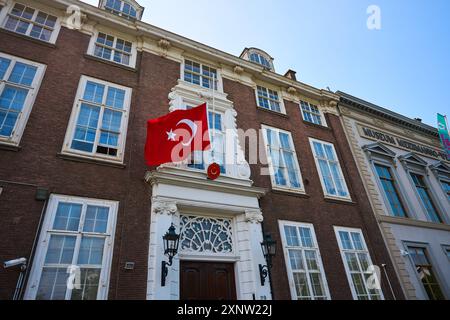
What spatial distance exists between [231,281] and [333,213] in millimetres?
5587

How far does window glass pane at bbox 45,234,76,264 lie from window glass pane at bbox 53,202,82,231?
252mm

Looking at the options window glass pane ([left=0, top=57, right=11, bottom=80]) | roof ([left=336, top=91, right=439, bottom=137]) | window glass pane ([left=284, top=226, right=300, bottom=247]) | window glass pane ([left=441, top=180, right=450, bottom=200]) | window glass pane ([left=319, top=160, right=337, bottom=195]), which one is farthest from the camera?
window glass pane ([left=441, top=180, right=450, bottom=200])

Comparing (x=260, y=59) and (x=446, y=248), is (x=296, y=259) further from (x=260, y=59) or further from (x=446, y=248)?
(x=260, y=59)

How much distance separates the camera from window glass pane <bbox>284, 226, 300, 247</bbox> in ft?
31.5

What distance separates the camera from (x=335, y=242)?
1044 cm

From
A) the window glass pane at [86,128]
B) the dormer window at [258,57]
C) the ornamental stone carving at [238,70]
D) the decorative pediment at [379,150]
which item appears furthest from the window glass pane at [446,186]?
the window glass pane at [86,128]

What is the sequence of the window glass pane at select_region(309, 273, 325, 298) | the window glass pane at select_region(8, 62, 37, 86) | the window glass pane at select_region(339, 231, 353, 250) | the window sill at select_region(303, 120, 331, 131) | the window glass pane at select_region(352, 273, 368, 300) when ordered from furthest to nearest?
the window sill at select_region(303, 120, 331, 131) < the window glass pane at select_region(339, 231, 353, 250) < the window glass pane at select_region(352, 273, 368, 300) < the window glass pane at select_region(309, 273, 325, 298) < the window glass pane at select_region(8, 62, 37, 86)

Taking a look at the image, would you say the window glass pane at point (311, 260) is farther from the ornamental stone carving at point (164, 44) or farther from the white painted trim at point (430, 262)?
the ornamental stone carving at point (164, 44)

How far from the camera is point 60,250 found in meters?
6.45

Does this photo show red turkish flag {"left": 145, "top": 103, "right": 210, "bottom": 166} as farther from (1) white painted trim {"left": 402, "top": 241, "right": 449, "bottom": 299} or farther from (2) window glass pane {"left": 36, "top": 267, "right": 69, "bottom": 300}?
(1) white painted trim {"left": 402, "top": 241, "right": 449, "bottom": 299}

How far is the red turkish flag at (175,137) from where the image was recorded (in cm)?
738

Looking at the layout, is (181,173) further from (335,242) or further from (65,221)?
(335,242)

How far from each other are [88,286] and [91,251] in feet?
2.66

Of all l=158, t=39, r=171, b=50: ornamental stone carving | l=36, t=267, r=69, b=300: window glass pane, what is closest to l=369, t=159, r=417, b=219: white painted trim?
l=158, t=39, r=171, b=50: ornamental stone carving
